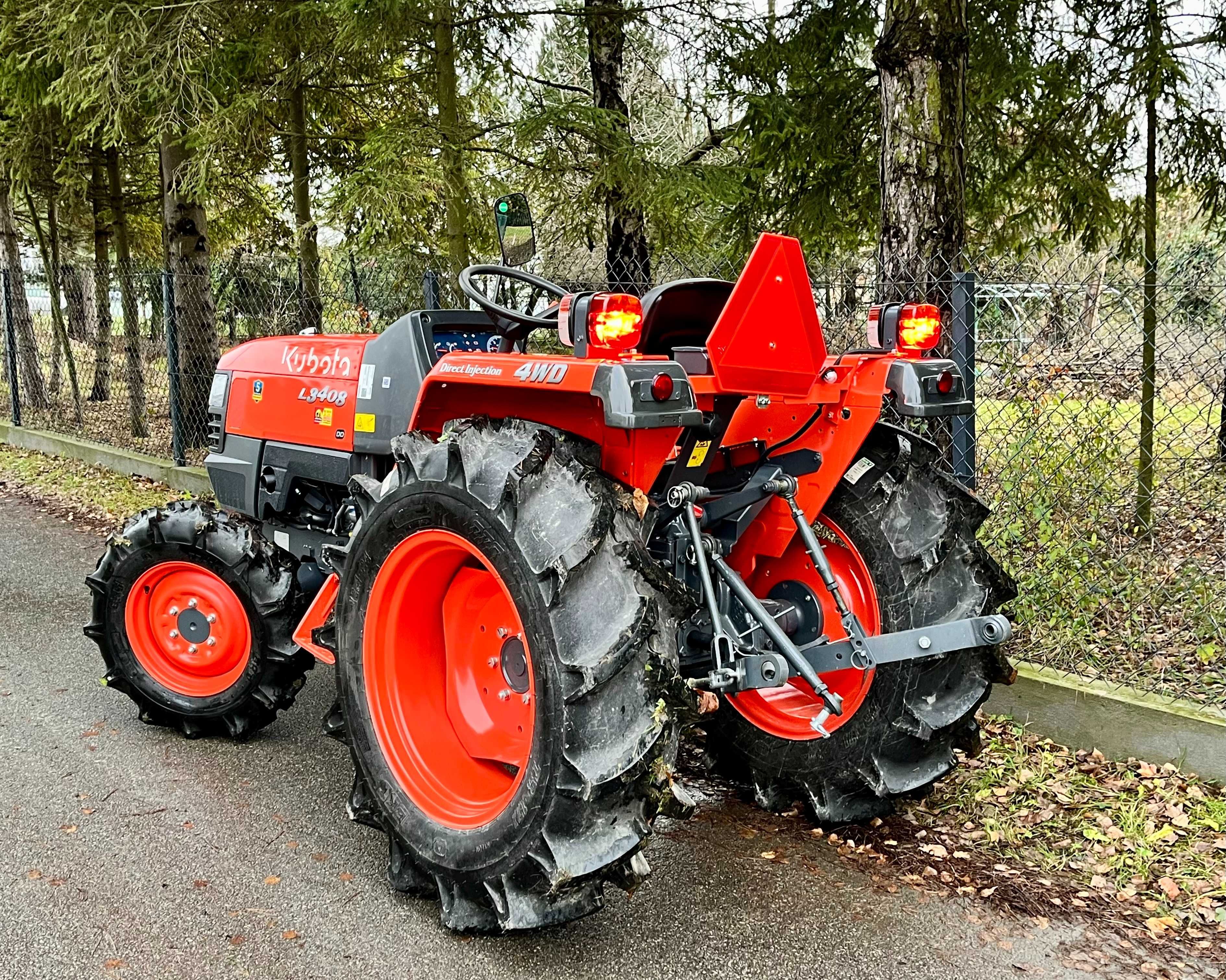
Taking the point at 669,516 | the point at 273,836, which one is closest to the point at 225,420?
the point at 273,836

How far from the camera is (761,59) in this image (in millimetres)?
6914

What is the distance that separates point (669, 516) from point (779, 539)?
417mm

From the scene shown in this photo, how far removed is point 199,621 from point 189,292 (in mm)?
6250

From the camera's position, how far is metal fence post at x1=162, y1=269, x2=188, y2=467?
27.6ft

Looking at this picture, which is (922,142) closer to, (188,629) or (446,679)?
(446,679)

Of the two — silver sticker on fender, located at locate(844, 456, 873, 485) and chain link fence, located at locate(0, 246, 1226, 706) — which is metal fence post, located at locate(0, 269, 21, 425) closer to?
chain link fence, located at locate(0, 246, 1226, 706)

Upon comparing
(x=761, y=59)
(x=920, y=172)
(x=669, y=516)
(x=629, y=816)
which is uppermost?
(x=761, y=59)

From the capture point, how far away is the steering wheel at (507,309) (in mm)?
3178

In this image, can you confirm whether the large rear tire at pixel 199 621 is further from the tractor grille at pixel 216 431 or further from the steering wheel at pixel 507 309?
the steering wheel at pixel 507 309

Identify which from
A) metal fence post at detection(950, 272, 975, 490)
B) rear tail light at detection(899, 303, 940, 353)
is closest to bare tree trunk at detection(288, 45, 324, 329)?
metal fence post at detection(950, 272, 975, 490)

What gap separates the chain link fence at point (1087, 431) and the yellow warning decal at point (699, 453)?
1565 millimetres

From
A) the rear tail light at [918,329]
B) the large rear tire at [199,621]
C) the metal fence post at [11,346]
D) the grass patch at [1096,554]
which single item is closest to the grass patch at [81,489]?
the metal fence post at [11,346]

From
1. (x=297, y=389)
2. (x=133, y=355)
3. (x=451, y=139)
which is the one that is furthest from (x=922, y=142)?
(x=133, y=355)

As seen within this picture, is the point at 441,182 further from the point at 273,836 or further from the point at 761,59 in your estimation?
the point at 273,836
